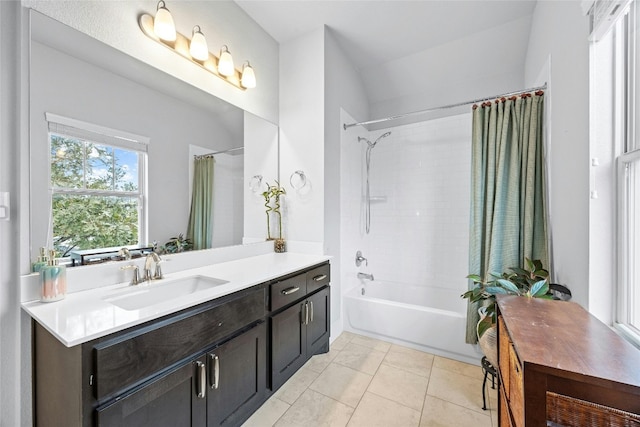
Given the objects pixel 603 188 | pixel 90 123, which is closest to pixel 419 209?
pixel 603 188

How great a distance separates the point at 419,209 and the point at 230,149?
223cm

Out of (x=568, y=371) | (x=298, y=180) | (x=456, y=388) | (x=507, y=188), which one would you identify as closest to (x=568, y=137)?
(x=507, y=188)

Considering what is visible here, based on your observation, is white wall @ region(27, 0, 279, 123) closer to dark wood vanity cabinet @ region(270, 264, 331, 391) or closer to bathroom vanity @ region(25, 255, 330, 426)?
bathroom vanity @ region(25, 255, 330, 426)

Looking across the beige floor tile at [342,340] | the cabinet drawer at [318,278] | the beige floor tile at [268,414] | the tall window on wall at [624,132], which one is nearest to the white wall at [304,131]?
the cabinet drawer at [318,278]

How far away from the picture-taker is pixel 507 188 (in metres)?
2.11

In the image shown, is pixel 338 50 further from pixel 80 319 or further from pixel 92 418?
pixel 92 418

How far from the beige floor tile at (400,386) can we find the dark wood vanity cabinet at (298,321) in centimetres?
49

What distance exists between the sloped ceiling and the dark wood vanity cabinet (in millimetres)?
2171

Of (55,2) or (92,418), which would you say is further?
(55,2)

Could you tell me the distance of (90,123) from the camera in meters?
1.32

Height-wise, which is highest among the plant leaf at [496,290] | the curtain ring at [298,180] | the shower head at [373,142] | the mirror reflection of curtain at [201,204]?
the shower head at [373,142]

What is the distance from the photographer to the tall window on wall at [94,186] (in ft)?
4.00

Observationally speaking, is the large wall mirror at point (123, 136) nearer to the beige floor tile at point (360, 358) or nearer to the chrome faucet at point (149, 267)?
the chrome faucet at point (149, 267)

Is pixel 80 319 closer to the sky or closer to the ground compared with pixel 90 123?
closer to the ground
